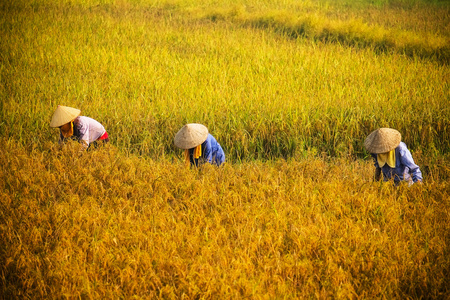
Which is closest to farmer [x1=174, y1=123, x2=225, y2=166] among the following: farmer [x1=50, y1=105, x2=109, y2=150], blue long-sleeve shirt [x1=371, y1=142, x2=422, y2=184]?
farmer [x1=50, y1=105, x2=109, y2=150]

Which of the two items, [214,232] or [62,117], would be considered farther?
[62,117]

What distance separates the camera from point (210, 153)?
11.7 feet

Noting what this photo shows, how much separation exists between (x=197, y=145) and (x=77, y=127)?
1.30m

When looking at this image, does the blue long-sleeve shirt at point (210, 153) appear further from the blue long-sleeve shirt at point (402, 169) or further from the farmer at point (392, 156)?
the blue long-sleeve shirt at point (402, 169)

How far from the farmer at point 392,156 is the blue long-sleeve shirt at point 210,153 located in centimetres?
123

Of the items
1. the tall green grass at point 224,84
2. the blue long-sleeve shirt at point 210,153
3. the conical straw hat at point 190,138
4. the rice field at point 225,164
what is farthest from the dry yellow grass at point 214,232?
the tall green grass at point 224,84

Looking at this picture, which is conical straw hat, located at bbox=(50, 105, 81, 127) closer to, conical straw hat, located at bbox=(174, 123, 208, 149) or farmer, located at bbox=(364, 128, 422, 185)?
conical straw hat, located at bbox=(174, 123, 208, 149)

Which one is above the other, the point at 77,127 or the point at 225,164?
the point at 77,127

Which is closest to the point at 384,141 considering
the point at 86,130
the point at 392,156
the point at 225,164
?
the point at 392,156

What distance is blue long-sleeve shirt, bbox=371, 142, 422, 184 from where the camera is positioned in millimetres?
3219

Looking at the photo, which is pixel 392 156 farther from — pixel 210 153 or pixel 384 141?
Answer: pixel 210 153

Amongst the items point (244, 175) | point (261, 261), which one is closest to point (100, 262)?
point (261, 261)

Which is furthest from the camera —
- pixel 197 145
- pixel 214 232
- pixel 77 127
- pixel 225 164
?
pixel 77 127

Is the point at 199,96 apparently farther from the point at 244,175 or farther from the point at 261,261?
the point at 261,261
